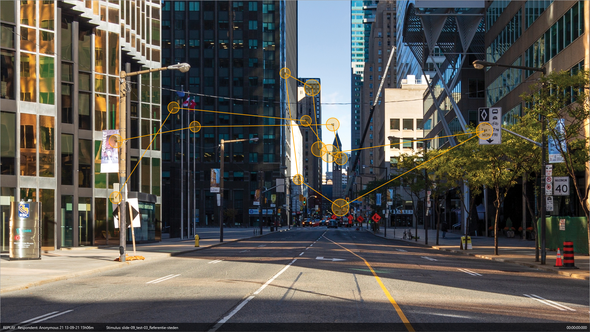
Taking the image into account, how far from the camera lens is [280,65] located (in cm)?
13412

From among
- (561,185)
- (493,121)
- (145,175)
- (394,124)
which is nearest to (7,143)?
(145,175)

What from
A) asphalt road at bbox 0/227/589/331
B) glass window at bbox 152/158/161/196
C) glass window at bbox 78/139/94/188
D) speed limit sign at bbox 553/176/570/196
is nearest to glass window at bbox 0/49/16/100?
glass window at bbox 78/139/94/188

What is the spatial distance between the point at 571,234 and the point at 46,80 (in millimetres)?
32933

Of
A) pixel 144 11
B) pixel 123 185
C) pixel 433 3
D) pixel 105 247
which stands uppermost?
pixel 433 3

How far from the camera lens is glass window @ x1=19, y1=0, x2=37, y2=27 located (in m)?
35.5

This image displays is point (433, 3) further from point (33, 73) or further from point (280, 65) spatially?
point (280, 65)

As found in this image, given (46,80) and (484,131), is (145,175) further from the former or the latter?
(484,131)

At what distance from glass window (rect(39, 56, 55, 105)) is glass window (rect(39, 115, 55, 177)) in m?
1.09

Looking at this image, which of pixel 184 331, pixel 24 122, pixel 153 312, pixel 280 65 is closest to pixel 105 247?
pixel 24 122

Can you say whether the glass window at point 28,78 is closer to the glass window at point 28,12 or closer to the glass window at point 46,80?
the glass window at point 46,80

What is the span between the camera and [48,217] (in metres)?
36.3

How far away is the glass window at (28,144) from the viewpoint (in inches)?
1380

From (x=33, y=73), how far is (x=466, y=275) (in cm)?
2711

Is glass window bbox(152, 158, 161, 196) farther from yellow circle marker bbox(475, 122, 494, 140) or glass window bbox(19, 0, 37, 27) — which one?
yellow circle marker bbox(475, 122, 494, 140)
